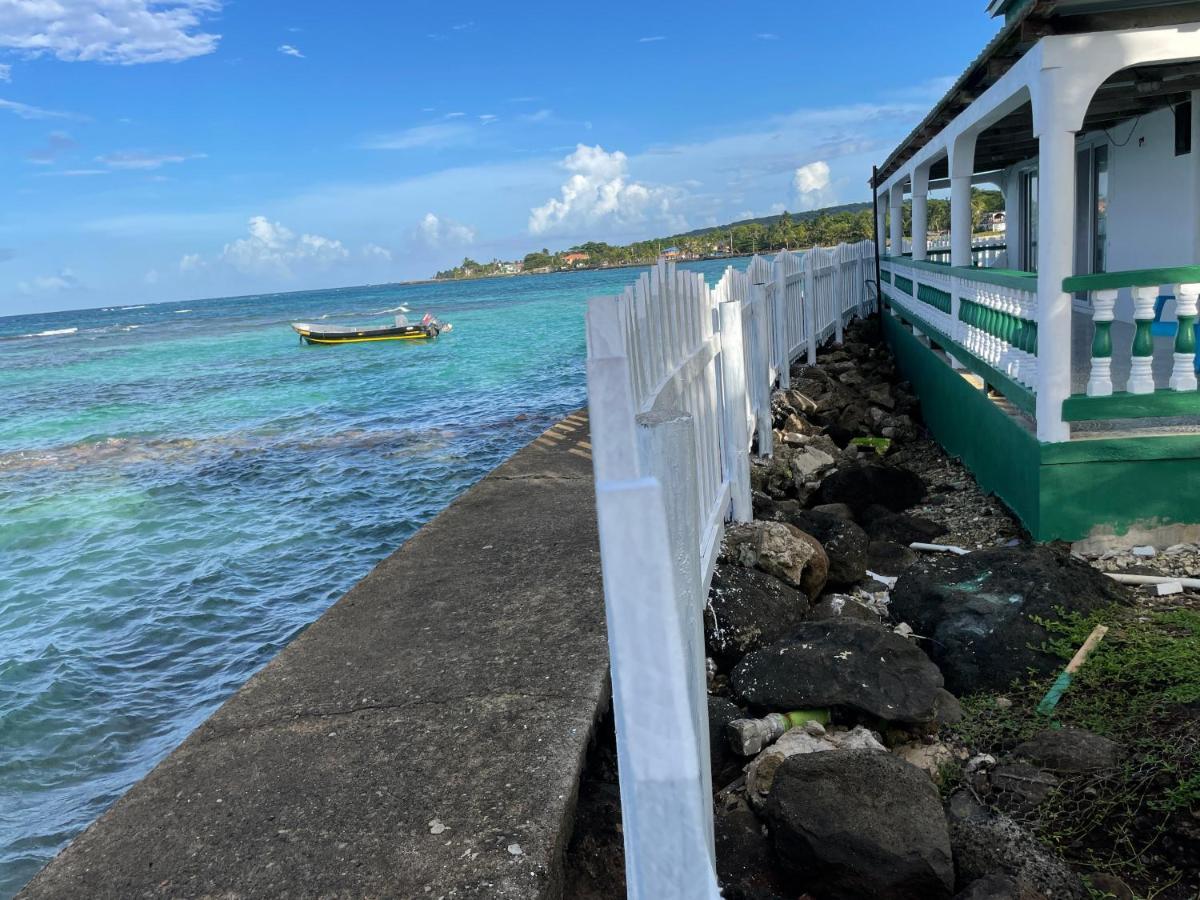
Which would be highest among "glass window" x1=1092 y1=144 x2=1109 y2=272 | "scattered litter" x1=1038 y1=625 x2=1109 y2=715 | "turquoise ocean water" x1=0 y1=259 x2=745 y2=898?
"glass window" x1=1092 y1=144 x2=1109 y2=272

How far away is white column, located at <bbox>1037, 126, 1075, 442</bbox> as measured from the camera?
208 inches

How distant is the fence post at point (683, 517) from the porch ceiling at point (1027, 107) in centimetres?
420

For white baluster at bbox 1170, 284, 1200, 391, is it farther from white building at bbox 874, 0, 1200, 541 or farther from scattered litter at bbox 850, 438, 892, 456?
scattered litter at bbox 850, 438, 892, 456

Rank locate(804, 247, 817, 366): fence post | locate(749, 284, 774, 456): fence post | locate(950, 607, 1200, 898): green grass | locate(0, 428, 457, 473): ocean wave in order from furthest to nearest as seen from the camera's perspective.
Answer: locate(0, 428, 457, 473): ocean wave
locate(804, 247, 817, 366): fence post
locate(749, 284, 774, 456): fence post
locate(950, 607, 1200, 898): green grass

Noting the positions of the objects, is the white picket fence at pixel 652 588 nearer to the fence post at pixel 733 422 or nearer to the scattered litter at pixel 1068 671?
the fence post at pixel 733 422

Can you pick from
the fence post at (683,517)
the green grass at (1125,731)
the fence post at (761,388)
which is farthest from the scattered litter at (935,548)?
the fence post at (683,517)

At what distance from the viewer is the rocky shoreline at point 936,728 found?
2.66 metres

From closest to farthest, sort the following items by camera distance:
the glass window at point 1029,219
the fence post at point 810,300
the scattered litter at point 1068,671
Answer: the scattered litter at point 1068,671 → the fence post at point 810,300 → the glass window at point 1029,219

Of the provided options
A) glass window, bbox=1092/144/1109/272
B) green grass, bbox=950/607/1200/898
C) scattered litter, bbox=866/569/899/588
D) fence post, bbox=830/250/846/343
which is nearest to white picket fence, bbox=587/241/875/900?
green grass, bbox=950/607/1200/898

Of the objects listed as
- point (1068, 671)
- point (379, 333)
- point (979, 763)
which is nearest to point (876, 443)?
point (1068, 671)

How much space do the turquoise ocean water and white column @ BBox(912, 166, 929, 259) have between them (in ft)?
16.5

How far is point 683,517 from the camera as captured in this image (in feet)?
6.95

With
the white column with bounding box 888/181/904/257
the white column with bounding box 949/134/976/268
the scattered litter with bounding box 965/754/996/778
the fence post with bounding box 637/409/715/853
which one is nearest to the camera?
the fence post with bounding box 637/409/715/853

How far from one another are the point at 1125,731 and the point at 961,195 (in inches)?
297
